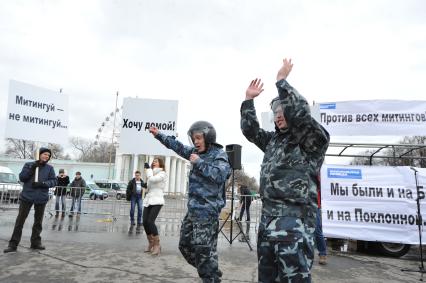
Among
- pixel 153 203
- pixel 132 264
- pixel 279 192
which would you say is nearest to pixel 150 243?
pixel 153 203

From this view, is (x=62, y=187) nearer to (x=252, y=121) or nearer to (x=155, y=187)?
(x=155, y=187)

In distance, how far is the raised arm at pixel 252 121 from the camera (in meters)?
2.95

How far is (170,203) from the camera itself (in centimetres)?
1614

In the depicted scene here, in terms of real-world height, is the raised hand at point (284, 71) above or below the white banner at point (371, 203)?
above

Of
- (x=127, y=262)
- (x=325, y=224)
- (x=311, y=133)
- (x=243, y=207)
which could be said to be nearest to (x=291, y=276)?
(x=311, y=133)

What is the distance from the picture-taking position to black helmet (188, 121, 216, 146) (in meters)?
3.91

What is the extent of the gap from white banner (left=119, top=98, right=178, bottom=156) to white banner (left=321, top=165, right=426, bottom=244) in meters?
3.96

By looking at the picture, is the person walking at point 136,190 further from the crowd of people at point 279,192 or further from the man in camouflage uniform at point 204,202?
the crowd of people at point 279,192

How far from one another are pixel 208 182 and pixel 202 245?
0.65m

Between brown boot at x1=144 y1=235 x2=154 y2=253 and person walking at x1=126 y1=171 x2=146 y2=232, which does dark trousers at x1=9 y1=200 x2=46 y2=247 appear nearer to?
brown boot at x1=144 y1=235 x2=154 y2=253

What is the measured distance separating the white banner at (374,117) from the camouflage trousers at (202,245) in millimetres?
5542

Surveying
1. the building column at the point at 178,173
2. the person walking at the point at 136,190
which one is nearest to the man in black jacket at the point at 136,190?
the person walking at the point at 136,190

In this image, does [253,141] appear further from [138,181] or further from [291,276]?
[138,181]

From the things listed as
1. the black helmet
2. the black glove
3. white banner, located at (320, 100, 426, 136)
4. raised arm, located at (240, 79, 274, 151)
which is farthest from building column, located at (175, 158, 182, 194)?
raised arm, located at (240, 79, 274, 151)
